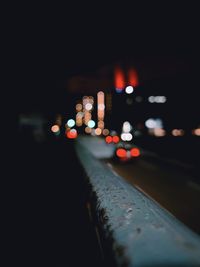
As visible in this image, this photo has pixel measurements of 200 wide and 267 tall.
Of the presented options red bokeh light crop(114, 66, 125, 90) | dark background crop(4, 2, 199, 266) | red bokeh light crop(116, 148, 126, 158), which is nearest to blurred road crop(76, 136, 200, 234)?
red bokeh light crop(116, 148, 126, 158)

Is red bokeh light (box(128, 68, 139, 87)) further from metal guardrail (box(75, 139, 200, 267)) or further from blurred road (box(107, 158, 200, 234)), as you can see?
metal guardrail (box(75, 139, 200, 267))

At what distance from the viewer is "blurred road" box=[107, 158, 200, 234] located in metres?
9.39

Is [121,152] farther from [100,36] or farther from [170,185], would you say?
[100,36]

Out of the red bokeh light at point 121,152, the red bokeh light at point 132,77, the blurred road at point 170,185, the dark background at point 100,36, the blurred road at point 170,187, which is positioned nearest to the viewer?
the dark background at point 100,36

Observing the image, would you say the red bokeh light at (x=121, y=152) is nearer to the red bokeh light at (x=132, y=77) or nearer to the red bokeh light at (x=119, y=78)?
the red bokeh light at (x=119, y=78)

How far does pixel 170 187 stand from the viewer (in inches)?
543

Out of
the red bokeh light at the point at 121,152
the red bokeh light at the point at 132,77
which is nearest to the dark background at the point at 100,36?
the red bokeh light at the point at 132,77

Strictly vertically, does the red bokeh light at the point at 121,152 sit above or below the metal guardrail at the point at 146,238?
below

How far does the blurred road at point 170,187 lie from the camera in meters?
9.39

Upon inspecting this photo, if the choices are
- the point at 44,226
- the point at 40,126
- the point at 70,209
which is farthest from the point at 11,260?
the point at 40,126

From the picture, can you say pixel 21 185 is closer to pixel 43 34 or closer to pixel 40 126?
pixel 43 34

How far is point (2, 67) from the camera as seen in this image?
415 inches

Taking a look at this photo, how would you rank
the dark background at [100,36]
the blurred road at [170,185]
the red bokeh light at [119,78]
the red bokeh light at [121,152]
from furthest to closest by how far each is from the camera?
1. the red bokeh light at [121,152]
2. the red bokeh light at [119,78]
3. the blurred road at [170,185]
4. the dark background at [100,36]

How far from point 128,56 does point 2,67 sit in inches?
152
